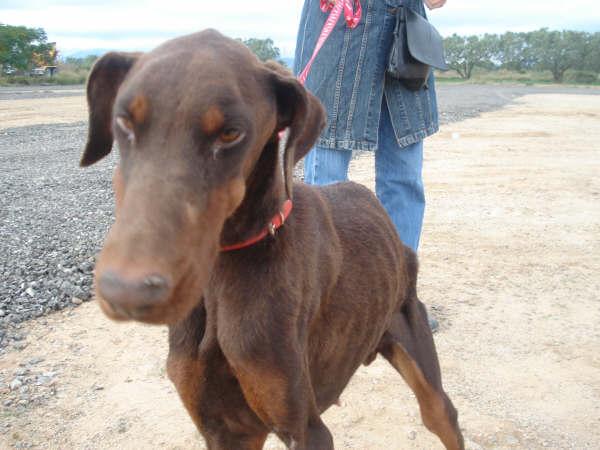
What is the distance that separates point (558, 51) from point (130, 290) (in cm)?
7654

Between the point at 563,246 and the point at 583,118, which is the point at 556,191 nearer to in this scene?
the point at 563,246

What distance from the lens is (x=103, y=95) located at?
7.71ft

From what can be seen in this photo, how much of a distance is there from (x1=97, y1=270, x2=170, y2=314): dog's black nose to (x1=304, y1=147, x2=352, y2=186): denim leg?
8.78ft

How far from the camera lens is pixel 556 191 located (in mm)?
8852

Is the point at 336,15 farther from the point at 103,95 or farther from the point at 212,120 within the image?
the point at 212,120

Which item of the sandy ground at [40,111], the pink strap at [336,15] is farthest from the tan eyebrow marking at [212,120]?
the sandy ground at [40,111]

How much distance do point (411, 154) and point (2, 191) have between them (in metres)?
6.62

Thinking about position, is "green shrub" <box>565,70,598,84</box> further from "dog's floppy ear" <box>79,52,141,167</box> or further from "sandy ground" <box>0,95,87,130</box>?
"dog's floppy ear" <box>79,52,141,167</box>

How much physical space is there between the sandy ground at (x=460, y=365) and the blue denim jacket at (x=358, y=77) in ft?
5.45

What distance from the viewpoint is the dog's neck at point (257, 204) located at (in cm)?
217

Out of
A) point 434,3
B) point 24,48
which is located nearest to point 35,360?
point 434,3

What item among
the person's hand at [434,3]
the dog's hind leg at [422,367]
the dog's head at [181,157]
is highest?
the person's hand at [434,3]

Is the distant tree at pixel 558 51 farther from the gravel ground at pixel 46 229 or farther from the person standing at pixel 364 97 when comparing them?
the person standing at pixel 364 97

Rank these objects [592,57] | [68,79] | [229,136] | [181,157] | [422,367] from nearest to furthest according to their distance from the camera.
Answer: [181,157] → [229,136] → [422,367] → [68,79] → [592,57]
